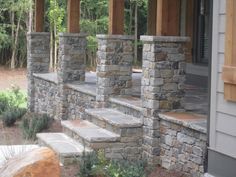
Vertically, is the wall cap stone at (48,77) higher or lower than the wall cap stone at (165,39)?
lower

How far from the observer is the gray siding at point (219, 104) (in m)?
4.30

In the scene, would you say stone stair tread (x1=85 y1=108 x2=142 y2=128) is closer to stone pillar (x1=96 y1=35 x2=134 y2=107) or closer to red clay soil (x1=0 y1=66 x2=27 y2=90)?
stone pillar (x1=96 y1=35 x2=134 y2=107)

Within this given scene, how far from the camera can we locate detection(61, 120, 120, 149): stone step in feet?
23.1

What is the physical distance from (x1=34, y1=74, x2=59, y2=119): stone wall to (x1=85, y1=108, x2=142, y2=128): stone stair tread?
314cm

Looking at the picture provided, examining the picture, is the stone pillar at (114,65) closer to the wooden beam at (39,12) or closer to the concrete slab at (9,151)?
the concrete slab at (9,151)

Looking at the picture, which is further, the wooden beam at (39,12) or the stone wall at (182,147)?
the wooden beam at (39,12)

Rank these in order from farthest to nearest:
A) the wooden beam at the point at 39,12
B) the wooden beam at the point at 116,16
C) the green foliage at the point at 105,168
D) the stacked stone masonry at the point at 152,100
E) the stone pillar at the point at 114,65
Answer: the wooden beam at the point at 39,12 < the stone pillar at the point at 114,65 < the wooden beam at the point at 116,16 < the stacked stone masonry at the point at 152,100 < the green foliage at the point at 105,168

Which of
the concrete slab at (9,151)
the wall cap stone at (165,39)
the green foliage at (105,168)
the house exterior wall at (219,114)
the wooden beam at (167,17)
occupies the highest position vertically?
the wooden beam at (167,17)

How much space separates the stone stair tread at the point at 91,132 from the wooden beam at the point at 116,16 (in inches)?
58.8

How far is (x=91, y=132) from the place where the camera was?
740cm

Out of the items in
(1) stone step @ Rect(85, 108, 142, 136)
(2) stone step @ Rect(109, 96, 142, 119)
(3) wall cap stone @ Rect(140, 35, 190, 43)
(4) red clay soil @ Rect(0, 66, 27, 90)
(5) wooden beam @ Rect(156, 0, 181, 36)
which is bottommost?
(4) red clay soil @ Rect(0, 66, 27, 90)

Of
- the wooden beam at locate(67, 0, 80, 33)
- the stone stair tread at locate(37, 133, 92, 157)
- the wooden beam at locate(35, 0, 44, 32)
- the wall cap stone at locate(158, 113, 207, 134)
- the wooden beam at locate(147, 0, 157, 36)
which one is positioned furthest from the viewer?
the wooden beam at locate(35, 0, 44, 32)

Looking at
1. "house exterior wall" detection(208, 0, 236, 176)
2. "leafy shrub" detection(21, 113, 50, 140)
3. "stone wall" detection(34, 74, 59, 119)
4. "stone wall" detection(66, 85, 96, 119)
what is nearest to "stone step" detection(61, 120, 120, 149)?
"stone wall" detection(66, 85, 96, 119)

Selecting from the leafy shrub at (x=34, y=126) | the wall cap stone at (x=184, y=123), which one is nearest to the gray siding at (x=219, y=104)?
the wall cap stone at (x=184, y=123)
